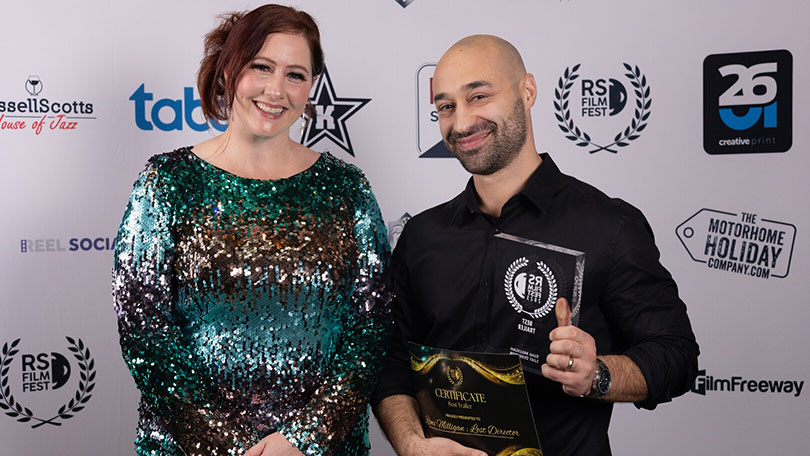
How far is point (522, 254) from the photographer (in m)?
1.42

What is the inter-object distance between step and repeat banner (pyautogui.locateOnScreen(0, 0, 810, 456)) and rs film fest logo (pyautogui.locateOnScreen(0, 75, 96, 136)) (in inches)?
2.8

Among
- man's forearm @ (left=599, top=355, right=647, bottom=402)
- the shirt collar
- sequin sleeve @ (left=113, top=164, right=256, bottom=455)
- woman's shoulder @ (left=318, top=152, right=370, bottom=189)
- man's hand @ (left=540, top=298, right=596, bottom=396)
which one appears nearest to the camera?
man's hand @ (left=540, top=298, right=596, bottom=396)

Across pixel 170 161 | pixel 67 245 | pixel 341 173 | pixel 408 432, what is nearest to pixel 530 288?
pixel 408 432

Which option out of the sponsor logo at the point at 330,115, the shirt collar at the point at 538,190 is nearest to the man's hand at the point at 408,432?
the shirt collar at the point at 538,190

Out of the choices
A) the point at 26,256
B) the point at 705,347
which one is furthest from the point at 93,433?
the point at 705,347

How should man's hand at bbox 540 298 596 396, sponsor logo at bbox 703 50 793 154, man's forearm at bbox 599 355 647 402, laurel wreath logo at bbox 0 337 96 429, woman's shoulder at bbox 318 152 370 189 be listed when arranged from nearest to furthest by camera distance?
man's hand at bbox 540 298 596 396 < man's forearm at bbox 599 355 647 402 < woman's shoulder at bbox 318 152 370 189 < laurel wreath logo at bbox 0 337 96 429 < sponsor logo at bbox 703 50 793 154

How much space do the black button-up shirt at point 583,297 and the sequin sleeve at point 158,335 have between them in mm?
372

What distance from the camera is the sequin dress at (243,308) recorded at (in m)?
1.52

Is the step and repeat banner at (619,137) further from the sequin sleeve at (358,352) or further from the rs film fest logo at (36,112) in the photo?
the sequin sleeve at (358,352)

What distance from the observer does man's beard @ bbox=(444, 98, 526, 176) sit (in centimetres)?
162

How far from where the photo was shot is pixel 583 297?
155 cm

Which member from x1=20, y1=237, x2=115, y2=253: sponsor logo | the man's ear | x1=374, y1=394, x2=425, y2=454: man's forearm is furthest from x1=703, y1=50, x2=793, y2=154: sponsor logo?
x1=20, y1=237, x2=115, y2=253: sponsor logo

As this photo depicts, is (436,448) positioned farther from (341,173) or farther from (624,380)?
(341,173)

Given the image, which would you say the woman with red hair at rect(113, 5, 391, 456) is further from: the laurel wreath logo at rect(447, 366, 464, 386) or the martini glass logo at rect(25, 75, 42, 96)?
the martini glass logo at rect(25, 75, 42, 96)
